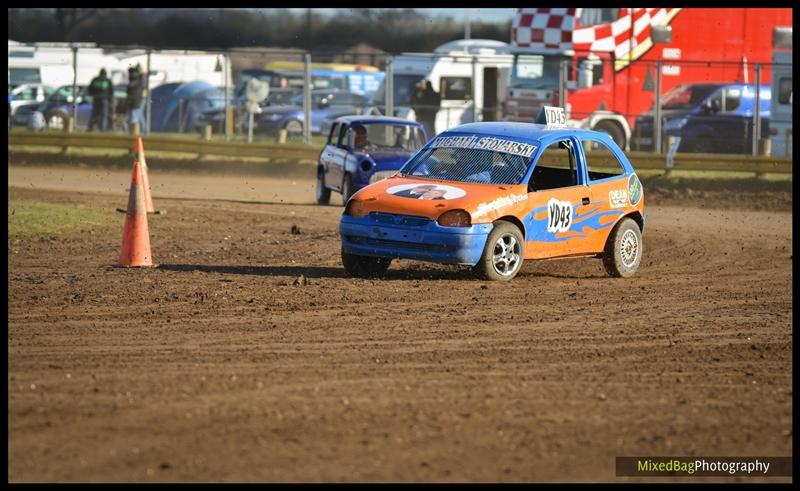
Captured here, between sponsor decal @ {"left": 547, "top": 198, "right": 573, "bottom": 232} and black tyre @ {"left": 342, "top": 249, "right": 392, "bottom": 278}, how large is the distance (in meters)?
1.52

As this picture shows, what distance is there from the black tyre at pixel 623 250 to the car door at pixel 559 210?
306 mm

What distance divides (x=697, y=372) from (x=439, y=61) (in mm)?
22850

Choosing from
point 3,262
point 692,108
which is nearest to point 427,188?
point 3,262

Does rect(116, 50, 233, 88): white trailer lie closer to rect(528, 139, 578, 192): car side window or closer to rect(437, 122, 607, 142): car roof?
rect(437, 122, 607, 142): car roof

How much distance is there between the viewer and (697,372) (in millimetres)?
7648

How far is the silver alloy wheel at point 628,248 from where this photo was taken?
481 inches

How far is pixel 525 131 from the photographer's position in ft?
39.7

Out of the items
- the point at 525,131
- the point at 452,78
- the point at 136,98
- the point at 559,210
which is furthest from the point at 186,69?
the point at 559,210

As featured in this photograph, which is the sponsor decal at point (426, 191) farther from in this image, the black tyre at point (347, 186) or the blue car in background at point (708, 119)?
the blue car in background at point (708, 119)

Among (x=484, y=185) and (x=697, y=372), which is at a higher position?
(x=484, y=185)

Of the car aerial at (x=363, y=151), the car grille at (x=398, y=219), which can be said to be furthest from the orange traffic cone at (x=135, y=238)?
the car aerial at (x=363, y=151)

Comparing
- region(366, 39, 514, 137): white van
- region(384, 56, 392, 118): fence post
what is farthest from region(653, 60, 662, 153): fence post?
region(384, 56, 392, 118): fence post

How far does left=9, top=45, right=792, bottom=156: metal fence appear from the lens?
25.2 m

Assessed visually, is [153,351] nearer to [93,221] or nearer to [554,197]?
[554,197]
